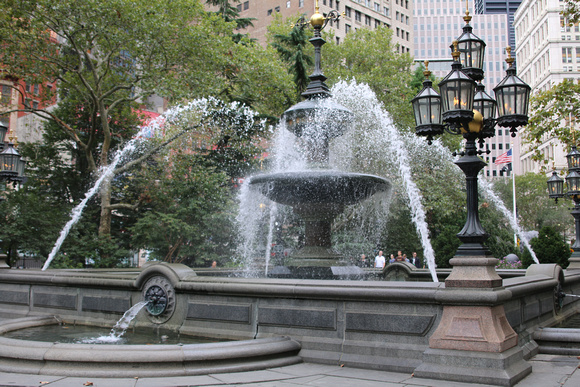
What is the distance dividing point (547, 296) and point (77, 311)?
8222 millimetres

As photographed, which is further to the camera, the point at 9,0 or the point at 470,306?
the point at 9,0

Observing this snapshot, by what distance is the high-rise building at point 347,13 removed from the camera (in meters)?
71.8

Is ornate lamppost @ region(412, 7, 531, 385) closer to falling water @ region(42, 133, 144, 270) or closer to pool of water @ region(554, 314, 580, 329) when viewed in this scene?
pool of water @ region(554, 314, 580, 329)

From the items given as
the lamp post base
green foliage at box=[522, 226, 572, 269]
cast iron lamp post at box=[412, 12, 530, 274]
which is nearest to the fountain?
the lamp post base

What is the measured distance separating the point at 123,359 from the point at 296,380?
1952 mm

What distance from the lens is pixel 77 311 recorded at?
9.38m

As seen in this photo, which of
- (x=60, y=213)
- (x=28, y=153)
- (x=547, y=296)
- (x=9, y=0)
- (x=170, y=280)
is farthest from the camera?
(x=28, y=153)

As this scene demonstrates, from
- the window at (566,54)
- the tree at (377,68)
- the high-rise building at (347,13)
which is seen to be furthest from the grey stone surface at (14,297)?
the window at (566,54)

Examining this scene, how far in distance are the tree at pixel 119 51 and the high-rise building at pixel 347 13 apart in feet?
145

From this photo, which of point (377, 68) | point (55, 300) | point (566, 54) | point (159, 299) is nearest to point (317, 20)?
point (159, 299)

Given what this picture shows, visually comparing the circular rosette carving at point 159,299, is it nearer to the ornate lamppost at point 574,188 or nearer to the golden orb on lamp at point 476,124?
the golden orb on lamp at point 476,124

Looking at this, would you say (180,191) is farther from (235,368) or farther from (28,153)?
(235,368)

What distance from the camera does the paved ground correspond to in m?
5.60

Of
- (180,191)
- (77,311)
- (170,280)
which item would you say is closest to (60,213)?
(180,191)
